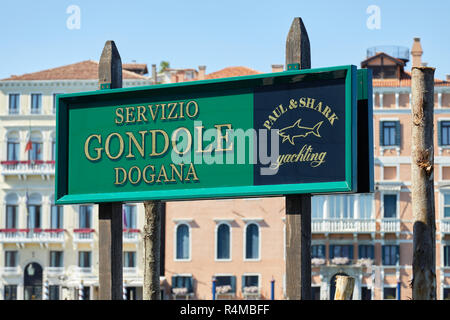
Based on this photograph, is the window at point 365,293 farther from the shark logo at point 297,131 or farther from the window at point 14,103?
the shark logo at point 297,131

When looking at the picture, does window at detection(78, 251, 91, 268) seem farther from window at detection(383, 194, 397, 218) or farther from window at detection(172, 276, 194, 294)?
window at detection(383, 194, 397, 218)

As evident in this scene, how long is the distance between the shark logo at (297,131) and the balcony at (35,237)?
40.9 m

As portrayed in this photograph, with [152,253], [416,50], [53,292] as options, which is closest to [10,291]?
[53,292]

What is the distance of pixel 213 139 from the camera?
1010 centimetres

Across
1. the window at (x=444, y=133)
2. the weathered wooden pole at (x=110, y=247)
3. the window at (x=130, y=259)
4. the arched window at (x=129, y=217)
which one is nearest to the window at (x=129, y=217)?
the arched window at (x=129, y=217)

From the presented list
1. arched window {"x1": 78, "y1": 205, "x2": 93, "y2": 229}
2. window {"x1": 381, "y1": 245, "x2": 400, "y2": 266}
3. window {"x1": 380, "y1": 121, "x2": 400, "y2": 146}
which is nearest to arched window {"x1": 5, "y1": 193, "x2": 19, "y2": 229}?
arched window {"x1": 78, "y1": 205, "x2": 93, "y2": 229}

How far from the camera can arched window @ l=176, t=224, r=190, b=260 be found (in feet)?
161

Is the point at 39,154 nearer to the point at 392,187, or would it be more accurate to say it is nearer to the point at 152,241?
the point at 392,187

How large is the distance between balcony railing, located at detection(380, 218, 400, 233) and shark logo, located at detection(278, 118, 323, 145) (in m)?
38.8

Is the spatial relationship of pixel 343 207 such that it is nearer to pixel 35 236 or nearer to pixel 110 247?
pixel 35 236

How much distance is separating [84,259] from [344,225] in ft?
44.8

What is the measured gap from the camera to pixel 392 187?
157 ft

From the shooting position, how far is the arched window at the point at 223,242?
161 ft
